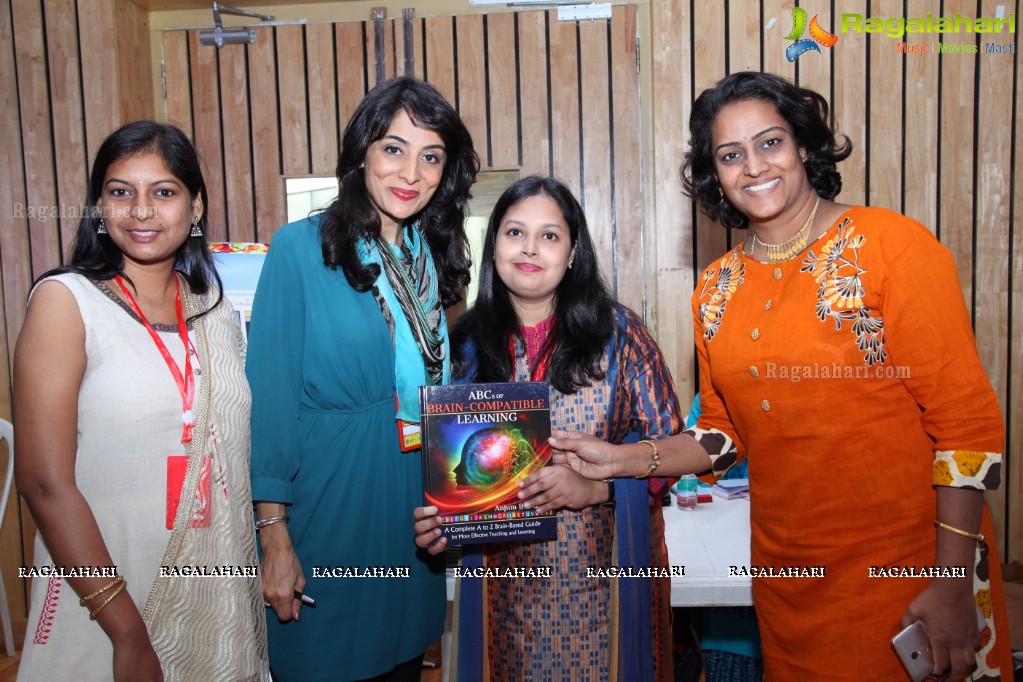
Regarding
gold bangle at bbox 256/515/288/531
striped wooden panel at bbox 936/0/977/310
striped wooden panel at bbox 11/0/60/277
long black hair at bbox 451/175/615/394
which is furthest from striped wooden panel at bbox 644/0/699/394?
striped wooden panel at bbox 11/0/60/277

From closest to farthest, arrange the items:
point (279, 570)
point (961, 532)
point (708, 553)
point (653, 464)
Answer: point (961, 532), point (279, 570), point (653, 464), point (708, 553)

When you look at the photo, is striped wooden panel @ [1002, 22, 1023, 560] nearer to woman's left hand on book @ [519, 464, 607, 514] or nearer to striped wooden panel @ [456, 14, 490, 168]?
striped wooden panel @ [456, 14, 490, 168]

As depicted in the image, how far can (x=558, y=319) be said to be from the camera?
Answer: 206 cm

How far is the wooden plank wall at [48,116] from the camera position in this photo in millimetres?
3934

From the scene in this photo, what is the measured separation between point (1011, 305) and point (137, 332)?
4.47 metres

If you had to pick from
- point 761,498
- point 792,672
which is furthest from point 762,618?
point 761,498

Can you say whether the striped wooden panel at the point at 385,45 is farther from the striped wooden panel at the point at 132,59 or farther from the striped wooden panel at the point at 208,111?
the striped wooden panel at the point at 132,59

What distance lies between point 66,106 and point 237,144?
3.06 ft

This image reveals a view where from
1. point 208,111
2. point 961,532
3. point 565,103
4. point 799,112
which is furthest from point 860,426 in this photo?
point 208,111

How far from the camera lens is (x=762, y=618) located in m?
1.81

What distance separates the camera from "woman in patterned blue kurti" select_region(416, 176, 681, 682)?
1.88 meters

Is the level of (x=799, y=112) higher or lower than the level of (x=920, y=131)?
lower

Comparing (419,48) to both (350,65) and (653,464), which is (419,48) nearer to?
(350,65)

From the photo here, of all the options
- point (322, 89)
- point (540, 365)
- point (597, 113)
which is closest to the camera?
point (540, 365)
